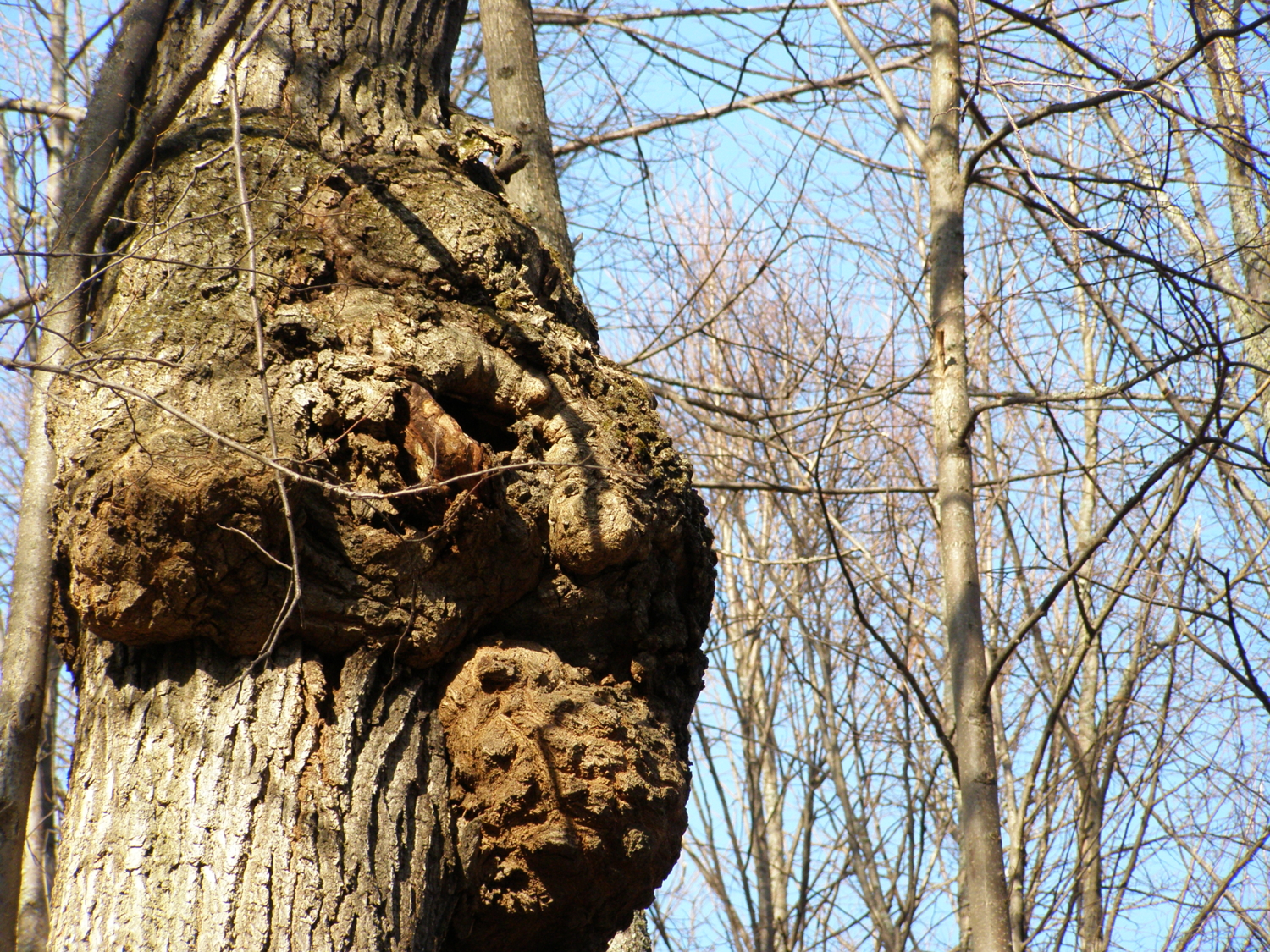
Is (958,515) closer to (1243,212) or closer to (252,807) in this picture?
(252,807)

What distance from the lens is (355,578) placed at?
6.86 feet

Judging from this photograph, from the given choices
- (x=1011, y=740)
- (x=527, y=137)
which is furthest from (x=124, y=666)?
(x=1011, y=740)

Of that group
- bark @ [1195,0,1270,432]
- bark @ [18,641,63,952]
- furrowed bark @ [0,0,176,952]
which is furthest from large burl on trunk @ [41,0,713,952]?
bark @ [1195,0,1270,432]

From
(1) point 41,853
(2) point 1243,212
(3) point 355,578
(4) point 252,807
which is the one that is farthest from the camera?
(2) point 1243,212

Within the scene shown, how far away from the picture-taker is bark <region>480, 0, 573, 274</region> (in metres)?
4.00

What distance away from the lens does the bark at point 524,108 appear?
3996 mm

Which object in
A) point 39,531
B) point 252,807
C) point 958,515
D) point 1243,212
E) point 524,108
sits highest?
point 1243,212

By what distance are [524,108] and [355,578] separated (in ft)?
9.01

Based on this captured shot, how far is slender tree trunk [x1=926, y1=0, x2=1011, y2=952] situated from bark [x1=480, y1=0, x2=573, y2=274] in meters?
1.56

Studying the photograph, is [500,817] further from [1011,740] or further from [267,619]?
[1011,740]

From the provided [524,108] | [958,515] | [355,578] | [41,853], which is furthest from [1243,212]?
[41,853]

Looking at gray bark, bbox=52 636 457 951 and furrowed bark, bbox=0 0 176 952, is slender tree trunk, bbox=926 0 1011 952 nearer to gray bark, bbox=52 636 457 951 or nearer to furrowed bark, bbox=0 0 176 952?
gray bark, bbox=52 636 457 951

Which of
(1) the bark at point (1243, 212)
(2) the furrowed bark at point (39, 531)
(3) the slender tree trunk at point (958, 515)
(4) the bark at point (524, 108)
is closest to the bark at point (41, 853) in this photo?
(2) the furrowed bark at point (39, 531)

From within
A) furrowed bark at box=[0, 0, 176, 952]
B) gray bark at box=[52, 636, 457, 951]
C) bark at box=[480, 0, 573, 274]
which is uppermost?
bark at box=[480, 0, 573, 274]
